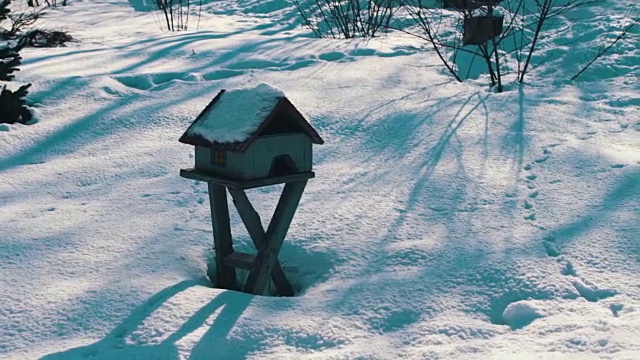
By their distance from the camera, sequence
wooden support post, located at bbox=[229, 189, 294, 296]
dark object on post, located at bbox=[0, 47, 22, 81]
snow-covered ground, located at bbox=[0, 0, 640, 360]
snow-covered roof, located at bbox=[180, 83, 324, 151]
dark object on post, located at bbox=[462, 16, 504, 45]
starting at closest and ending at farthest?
snow-covered ground, located at bbox=[0, 0, 640, 360]
snow-covered roof, located at bbox=[180, 83, 324, 151]
wooden support post, located at bbox=[229, 189, 294, 296]
dark object on post, located at bbox=[0, 47, 22, 81]
dark object on post, located at bbox=[462, 16, 504, 45]

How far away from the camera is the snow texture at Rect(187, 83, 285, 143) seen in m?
3.64

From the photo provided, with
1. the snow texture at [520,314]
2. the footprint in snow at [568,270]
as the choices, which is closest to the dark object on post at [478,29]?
the footprint in snow at [568,270]

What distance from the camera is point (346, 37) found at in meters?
9.57

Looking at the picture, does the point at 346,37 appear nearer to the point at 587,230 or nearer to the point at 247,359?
the point at 587,230

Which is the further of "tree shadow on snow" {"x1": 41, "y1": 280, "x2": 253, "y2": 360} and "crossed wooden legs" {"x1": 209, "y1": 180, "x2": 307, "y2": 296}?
"crossed wooden legs" {"x1": 209, "y1": 180, "x2": 307, "y2": 296}

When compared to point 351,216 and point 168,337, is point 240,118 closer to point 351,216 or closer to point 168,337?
point 168,337

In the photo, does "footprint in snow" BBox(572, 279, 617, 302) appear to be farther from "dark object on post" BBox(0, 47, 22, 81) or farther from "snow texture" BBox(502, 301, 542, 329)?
"dark object on post" BBox(0, 47, 22, 81)

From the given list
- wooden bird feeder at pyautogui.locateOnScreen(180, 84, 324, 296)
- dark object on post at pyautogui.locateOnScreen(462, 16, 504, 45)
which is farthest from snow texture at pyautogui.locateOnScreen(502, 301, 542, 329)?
dark object on post at pyautogui.locateOnScreen(462, 16, 504, 45)

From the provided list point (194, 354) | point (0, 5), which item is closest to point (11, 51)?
point (0, 5)

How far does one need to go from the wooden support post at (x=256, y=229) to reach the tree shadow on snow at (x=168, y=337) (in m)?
0.32

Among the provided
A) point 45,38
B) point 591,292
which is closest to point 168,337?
point 591,292

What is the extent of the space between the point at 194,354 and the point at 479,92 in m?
4.54

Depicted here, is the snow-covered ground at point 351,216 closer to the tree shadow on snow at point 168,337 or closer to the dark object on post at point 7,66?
the tree shadow on snow at point 168,337

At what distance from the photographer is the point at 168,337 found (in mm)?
3400
